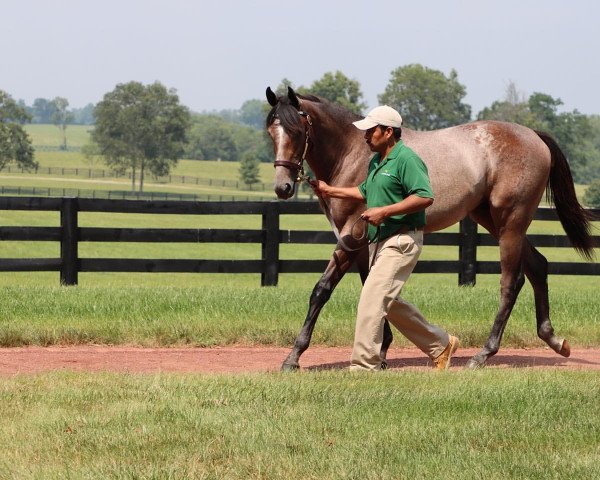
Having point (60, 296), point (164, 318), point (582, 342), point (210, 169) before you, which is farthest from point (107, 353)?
point (210, 169)

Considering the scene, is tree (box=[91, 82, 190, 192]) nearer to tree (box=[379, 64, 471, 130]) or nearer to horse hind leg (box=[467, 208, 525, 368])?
tree (box=[379, 64, 471, 130])

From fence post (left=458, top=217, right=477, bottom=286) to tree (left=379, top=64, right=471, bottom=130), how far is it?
128762mm

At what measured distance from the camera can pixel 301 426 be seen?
597cm

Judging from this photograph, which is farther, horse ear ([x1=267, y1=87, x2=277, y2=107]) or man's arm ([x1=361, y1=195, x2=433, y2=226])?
horse ear ([x1=267, y1=87, x2=277, y2=107])

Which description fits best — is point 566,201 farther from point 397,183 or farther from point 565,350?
point 397,183

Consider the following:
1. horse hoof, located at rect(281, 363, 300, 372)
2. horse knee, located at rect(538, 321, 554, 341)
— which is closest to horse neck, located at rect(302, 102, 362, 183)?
horse hoof, located at rect(281, 363, 300, 372)

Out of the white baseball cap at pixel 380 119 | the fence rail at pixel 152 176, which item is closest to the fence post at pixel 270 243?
the white baseball cap at pixel 380 119

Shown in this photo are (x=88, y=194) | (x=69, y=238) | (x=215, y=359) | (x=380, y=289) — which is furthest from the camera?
(x=88, y=194)

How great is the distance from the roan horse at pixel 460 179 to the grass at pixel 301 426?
119 cm

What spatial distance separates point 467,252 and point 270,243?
2.86 m

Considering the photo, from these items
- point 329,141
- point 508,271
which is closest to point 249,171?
point 508,271

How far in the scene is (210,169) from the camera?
151 m

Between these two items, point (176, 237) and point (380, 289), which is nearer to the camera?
point (380, 289)

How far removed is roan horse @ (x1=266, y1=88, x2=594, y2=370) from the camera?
26.5 ft
